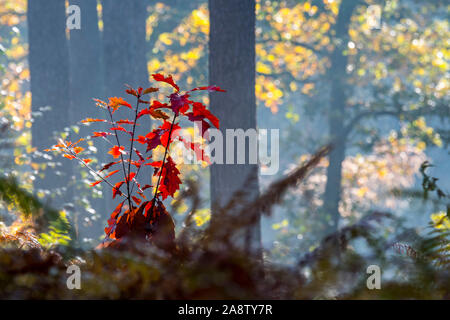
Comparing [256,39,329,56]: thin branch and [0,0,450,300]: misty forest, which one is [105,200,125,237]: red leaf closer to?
[0,0,450,300]: misty forest

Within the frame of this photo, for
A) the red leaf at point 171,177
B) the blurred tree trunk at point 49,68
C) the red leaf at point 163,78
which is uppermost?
the blurred tree trunk at point 49,68

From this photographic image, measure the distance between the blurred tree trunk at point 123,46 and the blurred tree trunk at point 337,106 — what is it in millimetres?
6279

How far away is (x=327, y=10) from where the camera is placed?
15070mm

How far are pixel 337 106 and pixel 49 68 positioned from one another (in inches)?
333

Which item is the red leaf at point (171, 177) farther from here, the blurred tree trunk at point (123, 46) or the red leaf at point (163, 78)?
the blurred tree trunk at point (123, 46)

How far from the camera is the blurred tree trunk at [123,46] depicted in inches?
406

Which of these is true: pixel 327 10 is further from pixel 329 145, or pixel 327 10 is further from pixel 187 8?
pixel 329 145

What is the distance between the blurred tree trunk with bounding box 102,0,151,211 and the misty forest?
1.2 inches

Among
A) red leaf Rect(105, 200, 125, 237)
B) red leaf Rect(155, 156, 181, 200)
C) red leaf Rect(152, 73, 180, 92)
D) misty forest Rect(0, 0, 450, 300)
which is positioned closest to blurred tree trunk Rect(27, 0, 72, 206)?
misty forest Rect(0, 0, 450, 300)

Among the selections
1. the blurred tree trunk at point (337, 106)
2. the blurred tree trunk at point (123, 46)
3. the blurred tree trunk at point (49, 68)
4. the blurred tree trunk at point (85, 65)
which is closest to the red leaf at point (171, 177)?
the blurred tree trunk at point (123, 46)

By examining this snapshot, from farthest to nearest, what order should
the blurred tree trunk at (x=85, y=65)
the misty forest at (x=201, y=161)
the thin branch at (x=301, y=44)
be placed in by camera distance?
the thin branch at (x=301, y=44) → the blurred tree trunk at (x=85, y=65) → the misty forest at (x=201, y=161)

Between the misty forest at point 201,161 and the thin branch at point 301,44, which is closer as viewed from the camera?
the misty forest at point 201,161

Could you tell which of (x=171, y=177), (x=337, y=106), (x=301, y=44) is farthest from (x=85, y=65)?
(x=171, y=177)

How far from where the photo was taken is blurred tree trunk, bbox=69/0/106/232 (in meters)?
13.6
